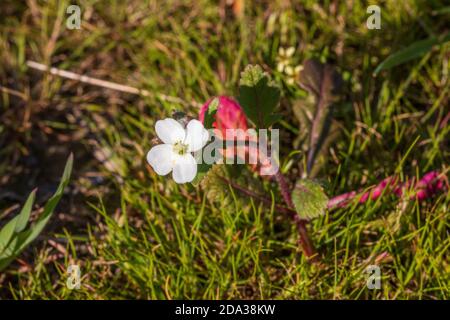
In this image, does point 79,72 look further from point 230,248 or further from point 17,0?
point 230,248

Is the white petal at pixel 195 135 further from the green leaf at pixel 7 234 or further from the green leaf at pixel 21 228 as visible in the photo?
the green leaf at pixel 7 234

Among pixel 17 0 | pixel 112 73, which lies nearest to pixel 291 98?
pixel 112 73

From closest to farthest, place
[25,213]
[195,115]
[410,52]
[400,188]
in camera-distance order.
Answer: [25,213], [400,188], [410,52], [195,115]

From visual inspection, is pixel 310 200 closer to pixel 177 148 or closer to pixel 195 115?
pixel 177 148

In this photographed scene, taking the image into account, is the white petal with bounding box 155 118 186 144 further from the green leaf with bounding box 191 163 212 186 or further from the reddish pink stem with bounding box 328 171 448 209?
the reddish pink stem with bounding box 328 171 448 209

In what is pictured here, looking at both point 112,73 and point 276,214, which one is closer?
point 276,214

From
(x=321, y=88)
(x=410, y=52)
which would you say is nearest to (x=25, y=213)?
(x=321, y=88)

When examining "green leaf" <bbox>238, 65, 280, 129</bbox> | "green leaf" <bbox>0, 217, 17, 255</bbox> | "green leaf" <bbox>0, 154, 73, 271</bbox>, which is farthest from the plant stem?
"green leaf" <bbox>0, 217, 17, 255</bbox>
